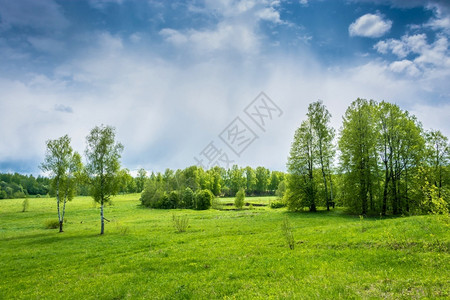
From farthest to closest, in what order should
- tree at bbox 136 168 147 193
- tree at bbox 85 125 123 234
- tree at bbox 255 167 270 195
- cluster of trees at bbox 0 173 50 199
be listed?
tree at bbox 136 168 147 193
tree at bbox 255 167 270 195
cluster of trees at bbox 0 173 50 199
tree at bbox 85 125 123 234

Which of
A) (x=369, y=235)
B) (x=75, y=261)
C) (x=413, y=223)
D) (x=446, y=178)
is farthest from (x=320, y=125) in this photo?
(x=75, y=261)

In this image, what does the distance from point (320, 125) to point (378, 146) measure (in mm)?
9721

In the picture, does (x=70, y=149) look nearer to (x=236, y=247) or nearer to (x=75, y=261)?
(x=75, y=261)

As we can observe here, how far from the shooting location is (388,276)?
32.4 ft

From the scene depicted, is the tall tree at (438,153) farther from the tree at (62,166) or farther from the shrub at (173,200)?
the shrub at (173,200)

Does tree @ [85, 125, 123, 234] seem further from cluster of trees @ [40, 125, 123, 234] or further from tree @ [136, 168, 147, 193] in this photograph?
tree @ [136, 168, 147, 193]

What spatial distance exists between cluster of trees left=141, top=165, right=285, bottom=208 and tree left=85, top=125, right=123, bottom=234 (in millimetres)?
49126

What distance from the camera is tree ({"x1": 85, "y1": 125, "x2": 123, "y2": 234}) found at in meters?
32.1

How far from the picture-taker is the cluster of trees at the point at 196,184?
8088cm

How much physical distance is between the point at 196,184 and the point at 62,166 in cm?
7101

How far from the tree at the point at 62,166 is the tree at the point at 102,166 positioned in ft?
14.1

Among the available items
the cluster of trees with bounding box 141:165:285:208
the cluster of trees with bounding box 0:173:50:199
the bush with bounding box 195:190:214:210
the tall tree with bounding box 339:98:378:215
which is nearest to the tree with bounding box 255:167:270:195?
the cluster of trees with bounding box 141:165:285:208

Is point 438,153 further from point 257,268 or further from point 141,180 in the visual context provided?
point 141,180

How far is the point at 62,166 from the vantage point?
3541cm
